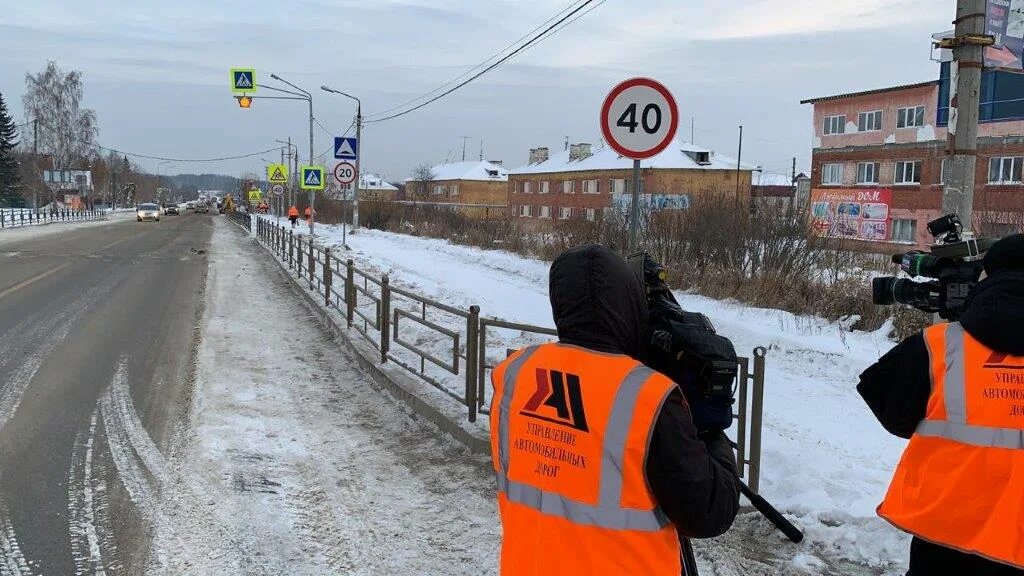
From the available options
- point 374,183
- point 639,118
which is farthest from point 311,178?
point 374,183

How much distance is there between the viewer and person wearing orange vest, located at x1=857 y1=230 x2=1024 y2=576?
7.16 feet

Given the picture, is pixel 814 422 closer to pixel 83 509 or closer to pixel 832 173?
pixel 83 509

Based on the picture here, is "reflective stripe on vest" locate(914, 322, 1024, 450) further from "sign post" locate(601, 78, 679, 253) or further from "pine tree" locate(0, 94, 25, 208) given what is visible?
"pine tree" locate(0, 94, 25, 208)

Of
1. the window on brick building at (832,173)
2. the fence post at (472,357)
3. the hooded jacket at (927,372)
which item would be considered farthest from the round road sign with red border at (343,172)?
the window on brick building at (832,173)

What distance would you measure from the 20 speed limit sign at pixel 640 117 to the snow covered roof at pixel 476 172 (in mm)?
90998

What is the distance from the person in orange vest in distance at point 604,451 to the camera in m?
1.75

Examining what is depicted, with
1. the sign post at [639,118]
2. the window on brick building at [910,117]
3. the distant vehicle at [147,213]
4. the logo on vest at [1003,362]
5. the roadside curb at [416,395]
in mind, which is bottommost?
the roadside curb at [416,395]

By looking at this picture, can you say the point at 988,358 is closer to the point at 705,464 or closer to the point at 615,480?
the point at 705,464

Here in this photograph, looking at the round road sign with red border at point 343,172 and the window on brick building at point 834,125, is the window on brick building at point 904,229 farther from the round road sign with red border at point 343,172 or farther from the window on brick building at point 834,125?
the round road sign with red border at point 343,172

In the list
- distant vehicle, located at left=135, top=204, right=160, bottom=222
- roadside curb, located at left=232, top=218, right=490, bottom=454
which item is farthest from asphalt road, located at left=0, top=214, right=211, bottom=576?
distant vehicle, located at left=135, top=204, right=160, bottom=222

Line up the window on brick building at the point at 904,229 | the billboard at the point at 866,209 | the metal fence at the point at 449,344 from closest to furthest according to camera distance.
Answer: the metal fence at the point at 449,344 < the window on brick building at the point at 904,229 < the billboard at the point at 866,209

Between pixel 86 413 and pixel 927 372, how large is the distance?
6.45m

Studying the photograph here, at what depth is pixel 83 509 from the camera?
437 centimetres

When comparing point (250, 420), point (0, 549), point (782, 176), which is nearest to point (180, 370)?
point (250, 420)
